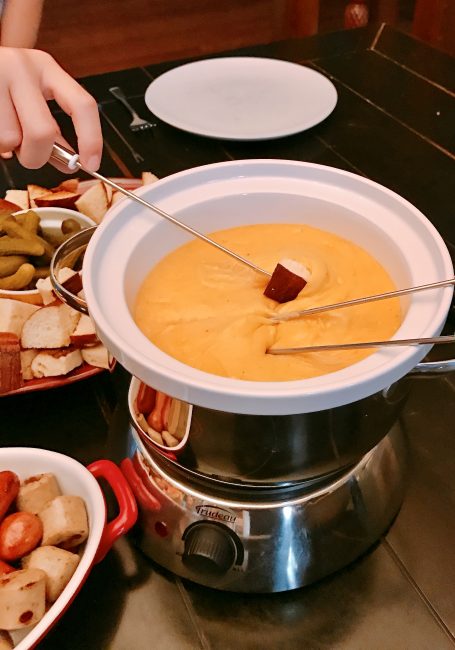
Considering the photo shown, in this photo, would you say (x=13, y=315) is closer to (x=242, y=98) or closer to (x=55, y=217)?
(x=55, y=217)

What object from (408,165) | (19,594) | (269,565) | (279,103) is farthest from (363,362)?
(279,103)

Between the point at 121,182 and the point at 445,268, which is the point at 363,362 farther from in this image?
the point at 121,182

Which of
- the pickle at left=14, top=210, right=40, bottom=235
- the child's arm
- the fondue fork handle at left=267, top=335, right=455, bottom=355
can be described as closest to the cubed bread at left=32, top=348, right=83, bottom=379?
the pickle at left=14, top=210, right=40, bottom=235

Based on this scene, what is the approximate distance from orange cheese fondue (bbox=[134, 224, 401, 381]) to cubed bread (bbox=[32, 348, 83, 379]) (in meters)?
0.23

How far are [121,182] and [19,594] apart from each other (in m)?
0.74

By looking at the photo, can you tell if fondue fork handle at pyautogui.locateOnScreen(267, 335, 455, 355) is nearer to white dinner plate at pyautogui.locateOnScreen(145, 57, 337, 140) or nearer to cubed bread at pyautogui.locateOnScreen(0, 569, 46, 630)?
cubed bread at pyautogui.locateOnScreen(0, 569, 46, 630)

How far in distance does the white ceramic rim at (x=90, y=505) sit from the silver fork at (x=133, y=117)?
0.92 m

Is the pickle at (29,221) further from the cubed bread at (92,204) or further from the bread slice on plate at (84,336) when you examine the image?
the bread slice on plate at (84,336)

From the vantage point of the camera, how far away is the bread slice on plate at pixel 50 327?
0.88 metres

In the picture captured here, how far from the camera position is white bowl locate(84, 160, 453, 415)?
516mm

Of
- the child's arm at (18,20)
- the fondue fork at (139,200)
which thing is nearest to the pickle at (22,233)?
the fondue fork at (139,200)

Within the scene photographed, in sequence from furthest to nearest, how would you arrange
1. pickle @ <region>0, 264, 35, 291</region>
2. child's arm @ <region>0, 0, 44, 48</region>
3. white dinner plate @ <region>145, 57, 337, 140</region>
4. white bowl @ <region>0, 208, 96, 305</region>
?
child's arm @ <region>0, 0, 44, 48</region> → white dinner plate @ <region>145, 57, 337, 140</region> → white bowl @ <region>0, 208, 96, 305</region> → pickle @ <region>0, 264, 35, 291</region>

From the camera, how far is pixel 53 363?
878 millimetres

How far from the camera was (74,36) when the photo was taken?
3752mm
